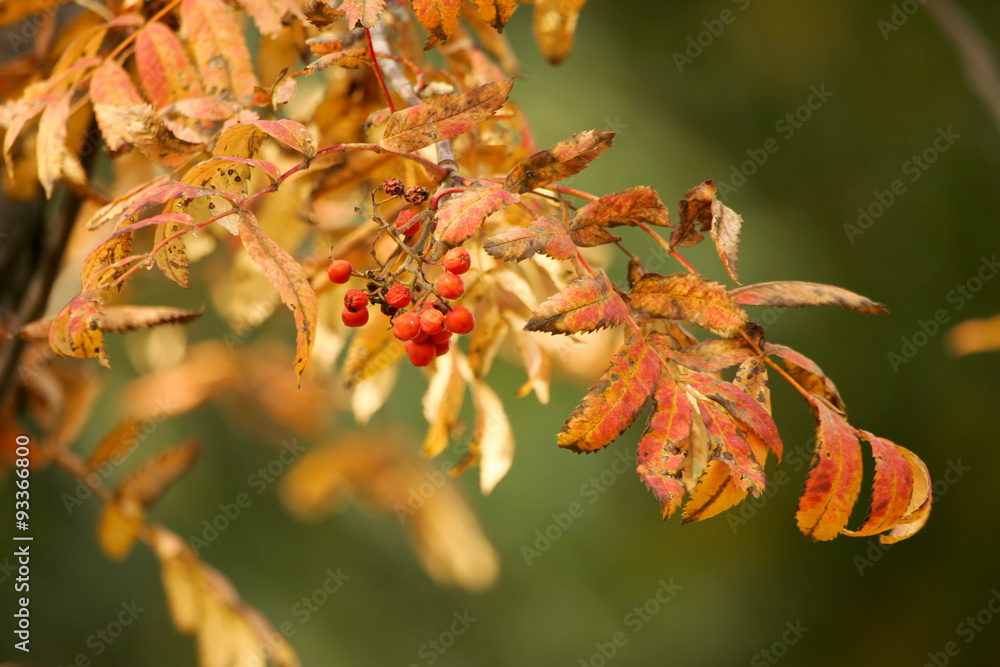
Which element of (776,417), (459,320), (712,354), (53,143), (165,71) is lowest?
(776,417)

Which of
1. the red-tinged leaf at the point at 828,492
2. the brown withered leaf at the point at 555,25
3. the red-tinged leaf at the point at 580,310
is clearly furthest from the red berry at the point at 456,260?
the brown withered leaf at the point at 555,25

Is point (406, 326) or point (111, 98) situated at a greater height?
point (406, 326)

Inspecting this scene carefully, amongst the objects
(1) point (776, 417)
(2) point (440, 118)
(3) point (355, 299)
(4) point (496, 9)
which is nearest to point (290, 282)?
(3) point (355, 299)

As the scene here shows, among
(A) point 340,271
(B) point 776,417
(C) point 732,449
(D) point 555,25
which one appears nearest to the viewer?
(C) point 732,449

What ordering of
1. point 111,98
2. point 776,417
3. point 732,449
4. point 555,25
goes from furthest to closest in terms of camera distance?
point 776,417, point 555,25, point 111,98, point 732,449

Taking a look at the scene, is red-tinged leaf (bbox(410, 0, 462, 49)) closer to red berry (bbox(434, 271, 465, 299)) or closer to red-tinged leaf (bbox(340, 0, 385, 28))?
red-tinged leaf (bbox(340, 0, 385, 28))

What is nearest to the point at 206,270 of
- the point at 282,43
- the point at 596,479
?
the point at 282,43

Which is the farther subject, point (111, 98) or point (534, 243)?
point (111, 98)

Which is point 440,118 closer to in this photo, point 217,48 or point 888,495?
point 217,48
